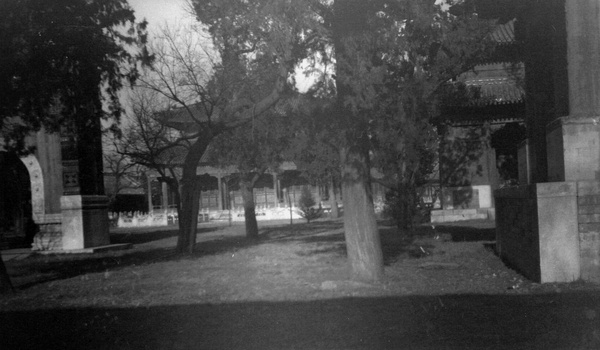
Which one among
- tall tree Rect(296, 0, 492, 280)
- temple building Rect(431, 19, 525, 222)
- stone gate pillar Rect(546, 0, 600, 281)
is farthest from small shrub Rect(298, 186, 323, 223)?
stone gate pillar Rect(546, 0, 600, 281)

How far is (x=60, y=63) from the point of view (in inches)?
388

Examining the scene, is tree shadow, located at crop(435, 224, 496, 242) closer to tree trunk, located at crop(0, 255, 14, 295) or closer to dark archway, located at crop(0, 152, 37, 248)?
tree trunk, located at crop(0, 255, 14, 295)

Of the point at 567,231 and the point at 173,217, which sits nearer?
the point at 567,231

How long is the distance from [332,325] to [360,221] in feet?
11.1

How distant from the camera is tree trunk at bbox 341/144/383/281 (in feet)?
32.0

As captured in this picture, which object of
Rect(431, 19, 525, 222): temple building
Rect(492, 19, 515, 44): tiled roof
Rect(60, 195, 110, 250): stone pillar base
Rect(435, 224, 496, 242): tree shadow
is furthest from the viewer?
Rect(431, 19, 525, 222): temple building

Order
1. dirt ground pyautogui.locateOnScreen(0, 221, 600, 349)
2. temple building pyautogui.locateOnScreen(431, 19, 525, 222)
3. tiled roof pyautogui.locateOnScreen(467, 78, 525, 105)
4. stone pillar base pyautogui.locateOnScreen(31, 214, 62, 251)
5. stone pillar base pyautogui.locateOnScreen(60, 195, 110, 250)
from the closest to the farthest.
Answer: dirt ground pyautogui.locateOnScreen(0, 221, 600, 349)
stone pillar base pyautogui.locateOnScreen(60, 195, 110, 250)
stone pillar base pyautogui.locateOnScreen(31, 214, 62, 251)
tiled roof pyautogui.locateOnScreen(467, 78, 525, 105)
temple building pyautogui.locateOnScreen(431, 19, 525, 222)

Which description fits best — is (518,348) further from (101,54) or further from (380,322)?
(101,54)

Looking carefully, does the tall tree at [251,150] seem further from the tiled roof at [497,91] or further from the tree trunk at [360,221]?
the tiled roof at [497,91]

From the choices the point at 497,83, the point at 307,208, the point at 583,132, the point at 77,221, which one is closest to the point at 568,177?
the point at 583,132

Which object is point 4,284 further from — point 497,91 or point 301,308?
point 497,91

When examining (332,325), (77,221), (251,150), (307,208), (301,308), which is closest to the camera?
(332,325)

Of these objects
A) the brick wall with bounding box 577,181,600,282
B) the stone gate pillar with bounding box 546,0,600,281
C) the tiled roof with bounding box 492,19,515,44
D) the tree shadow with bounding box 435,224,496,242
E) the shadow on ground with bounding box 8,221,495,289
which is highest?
the tiled roof with bounding box 492,19,515,44

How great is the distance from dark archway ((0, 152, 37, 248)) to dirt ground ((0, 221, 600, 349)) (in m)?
10.6
